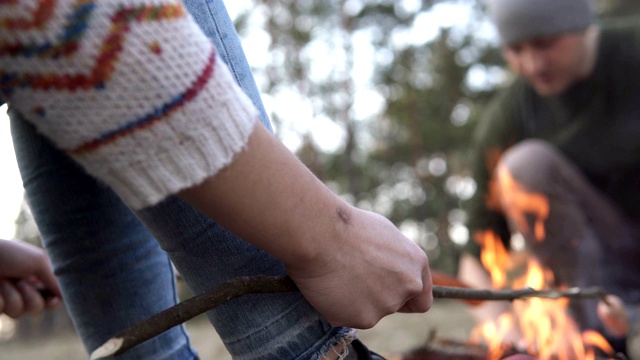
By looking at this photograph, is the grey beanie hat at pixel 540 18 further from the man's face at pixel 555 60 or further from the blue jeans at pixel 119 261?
the blue jeans at pixel 119 261

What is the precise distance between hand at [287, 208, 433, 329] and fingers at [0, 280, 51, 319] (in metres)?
0.78

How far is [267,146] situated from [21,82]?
0.25 m

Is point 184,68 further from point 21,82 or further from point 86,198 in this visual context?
point 86,198

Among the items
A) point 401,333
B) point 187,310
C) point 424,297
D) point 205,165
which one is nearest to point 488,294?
point 424,297

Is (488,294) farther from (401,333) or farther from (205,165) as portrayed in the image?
(401,333)

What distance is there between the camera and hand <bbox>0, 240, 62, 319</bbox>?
4.41 ft

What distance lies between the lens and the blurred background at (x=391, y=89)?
9.63m

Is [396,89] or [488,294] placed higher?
[488,294]

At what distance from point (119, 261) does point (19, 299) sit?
0.92ft

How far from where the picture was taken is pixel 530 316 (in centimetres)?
198

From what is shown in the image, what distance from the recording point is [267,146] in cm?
72

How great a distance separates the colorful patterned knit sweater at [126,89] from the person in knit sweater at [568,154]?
2.16m

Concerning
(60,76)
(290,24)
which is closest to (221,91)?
(60,76)

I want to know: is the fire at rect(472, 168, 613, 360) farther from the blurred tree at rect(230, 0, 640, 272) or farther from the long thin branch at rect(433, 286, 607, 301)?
the blurred tree at rect(230, 0, 640, 272)
